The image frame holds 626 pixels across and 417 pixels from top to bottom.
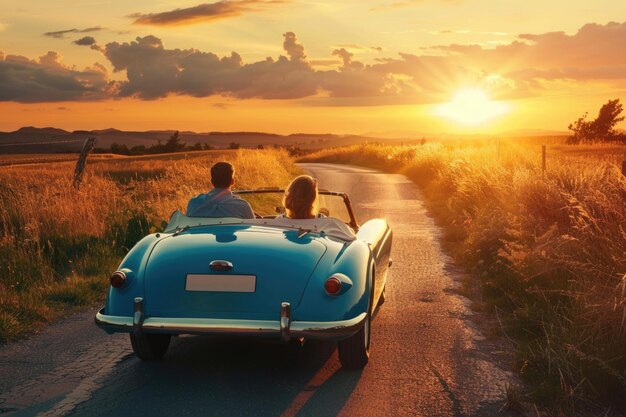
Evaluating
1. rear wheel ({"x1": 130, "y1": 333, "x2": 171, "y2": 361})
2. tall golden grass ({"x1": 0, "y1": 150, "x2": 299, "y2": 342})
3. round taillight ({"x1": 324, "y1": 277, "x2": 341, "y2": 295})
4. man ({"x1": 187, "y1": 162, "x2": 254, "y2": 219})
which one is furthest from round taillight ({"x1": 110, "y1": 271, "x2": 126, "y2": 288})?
tall golden grass ({"x1": 0, "y1": 150, "x2": 299, "y2": 342})

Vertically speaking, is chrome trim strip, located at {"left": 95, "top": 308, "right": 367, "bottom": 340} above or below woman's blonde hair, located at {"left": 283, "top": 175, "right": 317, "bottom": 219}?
below

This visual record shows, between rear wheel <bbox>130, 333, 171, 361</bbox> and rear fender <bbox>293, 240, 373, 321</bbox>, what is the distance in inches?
51.9

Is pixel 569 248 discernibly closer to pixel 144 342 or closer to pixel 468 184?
pixel 144 342

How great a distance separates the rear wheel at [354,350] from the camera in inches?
212

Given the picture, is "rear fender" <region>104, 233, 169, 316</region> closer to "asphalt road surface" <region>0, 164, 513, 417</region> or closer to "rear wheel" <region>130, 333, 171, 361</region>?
"rear wheel" <region>130, 333, 171, 361</region>

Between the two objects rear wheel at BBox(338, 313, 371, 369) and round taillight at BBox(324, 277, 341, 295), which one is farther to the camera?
rear wheel at BBox(338, 313, 371, 369)

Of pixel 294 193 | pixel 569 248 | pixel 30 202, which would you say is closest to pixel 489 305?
pixel 569 248

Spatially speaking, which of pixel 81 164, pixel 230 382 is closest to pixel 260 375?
pixel 230 382

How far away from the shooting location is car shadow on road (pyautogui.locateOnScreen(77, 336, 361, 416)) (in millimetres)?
4645

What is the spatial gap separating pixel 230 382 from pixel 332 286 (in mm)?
981

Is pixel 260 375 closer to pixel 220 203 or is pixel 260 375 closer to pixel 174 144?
pixel 220 203

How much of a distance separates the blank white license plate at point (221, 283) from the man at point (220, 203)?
1.26 metres

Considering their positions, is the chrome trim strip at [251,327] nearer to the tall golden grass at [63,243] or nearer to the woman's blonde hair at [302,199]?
the woman's blonde hair at [302,199]

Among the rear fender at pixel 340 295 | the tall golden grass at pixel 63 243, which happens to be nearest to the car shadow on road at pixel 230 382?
the rear fender at pixel 340 295
